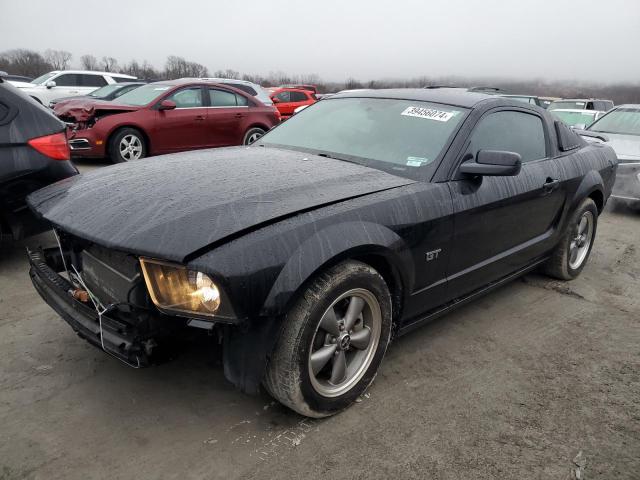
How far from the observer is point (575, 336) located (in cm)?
322

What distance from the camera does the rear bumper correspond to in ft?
6.38

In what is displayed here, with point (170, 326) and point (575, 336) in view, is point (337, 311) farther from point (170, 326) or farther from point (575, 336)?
point (575, 336)

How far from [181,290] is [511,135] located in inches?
95.5

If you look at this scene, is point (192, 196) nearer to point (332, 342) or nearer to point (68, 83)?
point (332, 342)

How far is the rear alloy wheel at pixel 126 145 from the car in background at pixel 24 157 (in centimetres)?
418

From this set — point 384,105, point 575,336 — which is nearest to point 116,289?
point 384,105

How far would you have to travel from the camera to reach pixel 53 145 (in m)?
3.70

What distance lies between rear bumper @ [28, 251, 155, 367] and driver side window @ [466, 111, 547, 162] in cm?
201

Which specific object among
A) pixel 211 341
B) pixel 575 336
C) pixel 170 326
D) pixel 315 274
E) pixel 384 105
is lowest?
pixel 575 336

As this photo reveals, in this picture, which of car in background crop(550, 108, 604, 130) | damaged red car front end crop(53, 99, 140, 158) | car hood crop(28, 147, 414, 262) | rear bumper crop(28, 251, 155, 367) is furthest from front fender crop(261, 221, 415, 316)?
car in background crop(550, 108, 604, 130)

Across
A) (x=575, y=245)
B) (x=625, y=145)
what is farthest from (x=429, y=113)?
(x=625, y=145)

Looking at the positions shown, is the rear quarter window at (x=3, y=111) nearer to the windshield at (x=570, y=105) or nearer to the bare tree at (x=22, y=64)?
the windshield at (x=570, y=105)

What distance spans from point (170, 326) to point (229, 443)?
58cm

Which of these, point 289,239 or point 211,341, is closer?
point 289,239
